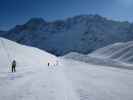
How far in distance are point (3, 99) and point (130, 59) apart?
404 feet

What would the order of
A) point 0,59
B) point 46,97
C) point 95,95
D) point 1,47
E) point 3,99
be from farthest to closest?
point 1,47 < point 0,59 < point 95,95 < point 46,97 < point 3,99

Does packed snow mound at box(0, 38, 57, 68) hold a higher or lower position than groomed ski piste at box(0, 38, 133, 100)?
higher

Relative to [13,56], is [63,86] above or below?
below

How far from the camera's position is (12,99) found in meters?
10.8

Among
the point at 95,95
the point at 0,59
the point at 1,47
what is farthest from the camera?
the point at 1,47

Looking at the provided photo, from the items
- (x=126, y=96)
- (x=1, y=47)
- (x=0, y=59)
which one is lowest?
(x=126, y=96)

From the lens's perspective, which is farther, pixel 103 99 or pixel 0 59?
pixel 0 59

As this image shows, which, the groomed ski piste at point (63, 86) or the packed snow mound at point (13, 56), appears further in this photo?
the packed snow mound at point (13, 56)

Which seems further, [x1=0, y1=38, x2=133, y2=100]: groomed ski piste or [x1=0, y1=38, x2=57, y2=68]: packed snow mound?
[x1=0, y1=38, x2=57, y2=68]: packed snow mound

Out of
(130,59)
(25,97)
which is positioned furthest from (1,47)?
(130,59)

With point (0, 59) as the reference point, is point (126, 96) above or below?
below

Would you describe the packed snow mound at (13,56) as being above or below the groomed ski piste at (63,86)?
above

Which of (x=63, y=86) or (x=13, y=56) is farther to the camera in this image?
(x=13, y=56)

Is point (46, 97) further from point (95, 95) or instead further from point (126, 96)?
point (126, 96)
